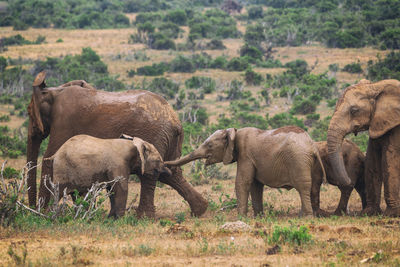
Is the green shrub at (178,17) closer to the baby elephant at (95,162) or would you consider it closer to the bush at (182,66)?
→ the bush at (182,66)

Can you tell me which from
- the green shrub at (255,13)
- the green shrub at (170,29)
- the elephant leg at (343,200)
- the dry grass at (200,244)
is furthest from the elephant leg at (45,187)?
the green shrub at (255,13)

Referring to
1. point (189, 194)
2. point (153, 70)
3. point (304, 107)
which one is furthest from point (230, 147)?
point (153, 70)

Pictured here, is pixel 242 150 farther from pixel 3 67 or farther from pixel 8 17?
pixel 8 17

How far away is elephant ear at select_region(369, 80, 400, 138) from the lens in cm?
988

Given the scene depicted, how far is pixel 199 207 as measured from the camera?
1083cm

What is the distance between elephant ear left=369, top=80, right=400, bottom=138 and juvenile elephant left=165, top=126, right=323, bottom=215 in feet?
3.47

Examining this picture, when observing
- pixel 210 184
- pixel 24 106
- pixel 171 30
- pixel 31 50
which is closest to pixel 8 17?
pixel 31 50

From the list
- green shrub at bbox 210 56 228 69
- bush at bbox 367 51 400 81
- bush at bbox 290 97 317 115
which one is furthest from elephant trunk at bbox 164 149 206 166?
green shrub at bbox 210 56 228 69

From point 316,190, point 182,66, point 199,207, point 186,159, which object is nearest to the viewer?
point 186,159

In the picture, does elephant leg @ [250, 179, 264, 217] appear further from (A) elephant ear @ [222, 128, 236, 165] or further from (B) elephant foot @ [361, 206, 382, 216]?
(B) elephant foot @ [361, 206, 382, 216]

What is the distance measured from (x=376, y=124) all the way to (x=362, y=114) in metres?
0.28

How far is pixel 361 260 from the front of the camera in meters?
6.86

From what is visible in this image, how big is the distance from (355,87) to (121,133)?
398cm

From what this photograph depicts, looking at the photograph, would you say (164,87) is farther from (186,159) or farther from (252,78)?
(186,159)
